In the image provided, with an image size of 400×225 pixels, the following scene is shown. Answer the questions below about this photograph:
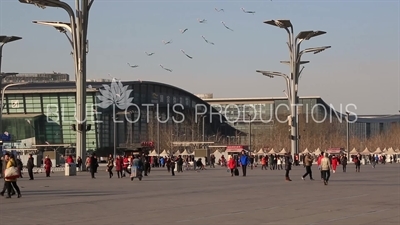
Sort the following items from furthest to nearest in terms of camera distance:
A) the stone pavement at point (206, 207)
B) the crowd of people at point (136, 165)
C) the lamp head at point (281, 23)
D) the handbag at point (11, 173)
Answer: the lamp head at point (281, 23)
the crowd of people at point (136, 165)
the handbag at point (11, 173)
the stone pavement at point (206, 207)

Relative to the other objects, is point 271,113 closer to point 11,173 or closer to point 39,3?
point 39,3

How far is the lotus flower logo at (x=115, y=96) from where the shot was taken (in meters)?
115

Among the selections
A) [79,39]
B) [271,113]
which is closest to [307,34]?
[79,39]

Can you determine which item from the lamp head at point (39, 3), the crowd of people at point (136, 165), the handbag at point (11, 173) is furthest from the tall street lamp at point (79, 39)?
the handbag at point (11, 173)

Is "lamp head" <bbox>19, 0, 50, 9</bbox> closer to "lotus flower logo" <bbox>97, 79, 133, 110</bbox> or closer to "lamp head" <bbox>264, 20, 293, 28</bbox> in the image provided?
"lamp head" <bbox>264, 20, 293, 28</bbox>

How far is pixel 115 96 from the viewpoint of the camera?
118438mm

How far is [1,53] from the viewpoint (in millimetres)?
56500

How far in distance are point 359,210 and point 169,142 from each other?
89619mm

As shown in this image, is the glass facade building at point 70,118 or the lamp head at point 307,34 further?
the glass facade building at point 70,118

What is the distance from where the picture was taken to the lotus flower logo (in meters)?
115

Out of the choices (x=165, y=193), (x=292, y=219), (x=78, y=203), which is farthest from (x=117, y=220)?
(x=165, y=193)

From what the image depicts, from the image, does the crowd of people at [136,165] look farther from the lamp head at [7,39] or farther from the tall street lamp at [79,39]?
the lamp head at [7,39]

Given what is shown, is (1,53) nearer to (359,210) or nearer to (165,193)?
(165,193)

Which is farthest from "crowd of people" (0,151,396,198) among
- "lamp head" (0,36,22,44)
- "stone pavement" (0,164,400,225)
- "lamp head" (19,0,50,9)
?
"lamp head" (0,36,22,44)
